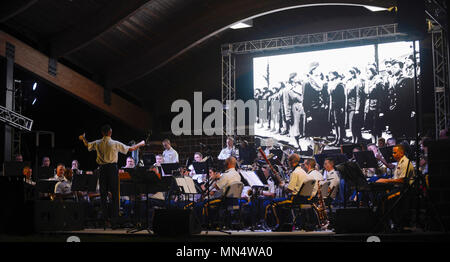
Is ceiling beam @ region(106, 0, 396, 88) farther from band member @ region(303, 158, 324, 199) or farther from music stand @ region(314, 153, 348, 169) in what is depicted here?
band member @ region(303, 158, 324, 199)

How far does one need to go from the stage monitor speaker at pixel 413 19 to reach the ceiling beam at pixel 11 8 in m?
9.93

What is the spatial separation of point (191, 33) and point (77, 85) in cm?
385

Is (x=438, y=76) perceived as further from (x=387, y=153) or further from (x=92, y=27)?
(x=92, y=27)

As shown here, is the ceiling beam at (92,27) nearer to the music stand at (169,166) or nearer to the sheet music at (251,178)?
the music stand at (169,166)

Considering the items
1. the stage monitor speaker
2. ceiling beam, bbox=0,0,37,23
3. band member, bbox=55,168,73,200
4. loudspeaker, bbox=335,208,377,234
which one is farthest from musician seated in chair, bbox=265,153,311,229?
ceiling beam, bbox=0,0,37,23

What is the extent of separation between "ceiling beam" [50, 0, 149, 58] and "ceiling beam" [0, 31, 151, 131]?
0.56 metres

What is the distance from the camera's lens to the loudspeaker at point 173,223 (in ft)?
25.5

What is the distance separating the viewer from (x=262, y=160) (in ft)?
36.6

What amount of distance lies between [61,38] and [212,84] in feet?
17.6

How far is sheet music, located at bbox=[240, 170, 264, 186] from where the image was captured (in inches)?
369

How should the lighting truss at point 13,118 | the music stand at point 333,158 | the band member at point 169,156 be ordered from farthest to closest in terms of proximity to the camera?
1. the lighting truss at point 13,118
2. the band member at point 169,156
3. the music stand at point 333,158

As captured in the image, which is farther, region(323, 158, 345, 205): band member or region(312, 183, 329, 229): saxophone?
region(312, 183, 329, 229): saxophone

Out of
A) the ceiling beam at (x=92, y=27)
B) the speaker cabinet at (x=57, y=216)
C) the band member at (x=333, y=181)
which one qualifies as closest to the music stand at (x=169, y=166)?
the speaker cabinet at (x=57, y=216)
